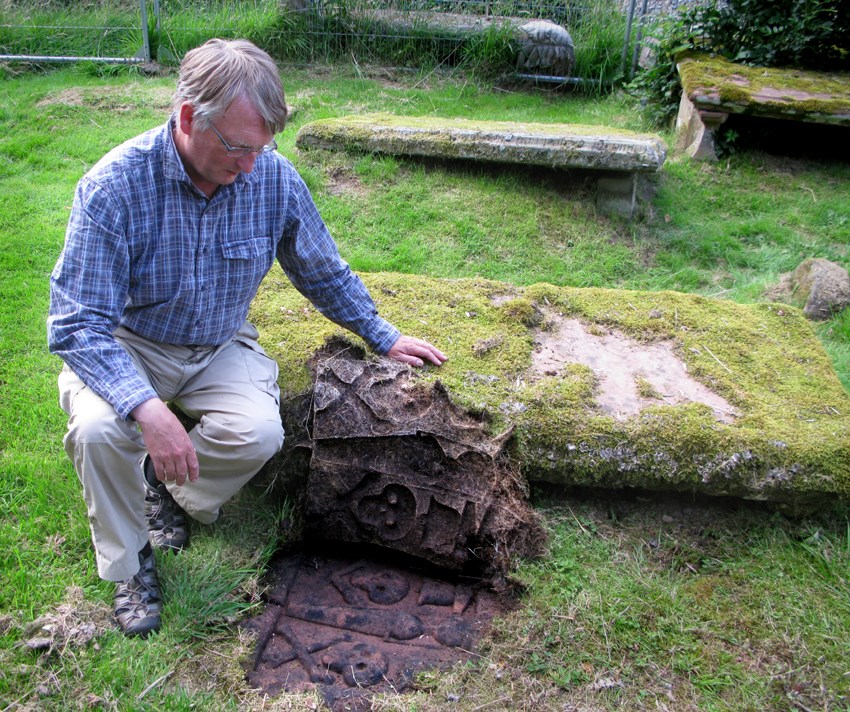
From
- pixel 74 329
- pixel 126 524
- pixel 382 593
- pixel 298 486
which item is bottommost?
pixel 382 593

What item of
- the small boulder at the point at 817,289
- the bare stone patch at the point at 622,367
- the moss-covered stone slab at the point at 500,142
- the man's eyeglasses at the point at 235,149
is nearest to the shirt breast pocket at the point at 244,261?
the man's eyeglasses at the point at 235,149

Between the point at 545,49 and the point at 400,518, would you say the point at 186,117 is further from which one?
the point at 545,49

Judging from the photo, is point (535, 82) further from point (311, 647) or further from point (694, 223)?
point (311, 647)

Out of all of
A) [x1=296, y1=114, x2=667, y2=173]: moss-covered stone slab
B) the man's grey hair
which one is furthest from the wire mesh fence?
the man's grey hair

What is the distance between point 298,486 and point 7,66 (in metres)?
6.63

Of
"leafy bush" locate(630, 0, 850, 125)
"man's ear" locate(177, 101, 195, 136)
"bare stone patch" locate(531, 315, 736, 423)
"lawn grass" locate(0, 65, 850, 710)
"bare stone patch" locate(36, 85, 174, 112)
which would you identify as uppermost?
"man's ear" locate(177, 101, 195, 136)

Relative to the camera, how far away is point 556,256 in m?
5.06

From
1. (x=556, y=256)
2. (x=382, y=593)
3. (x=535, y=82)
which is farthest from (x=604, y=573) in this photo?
(x=535, y=82)

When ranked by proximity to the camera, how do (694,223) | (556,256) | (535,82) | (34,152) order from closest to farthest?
(556,256)
(694,223)
(34,152)
(535,82)

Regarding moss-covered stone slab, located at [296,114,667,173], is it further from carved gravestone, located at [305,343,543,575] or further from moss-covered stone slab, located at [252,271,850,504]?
carved gravestone, located at [305,343,543,575]

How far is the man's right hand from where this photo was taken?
7.77 ft

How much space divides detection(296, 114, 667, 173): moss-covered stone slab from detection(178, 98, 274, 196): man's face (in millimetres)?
3096

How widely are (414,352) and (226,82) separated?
1310mm

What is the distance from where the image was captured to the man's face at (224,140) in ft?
7.97
